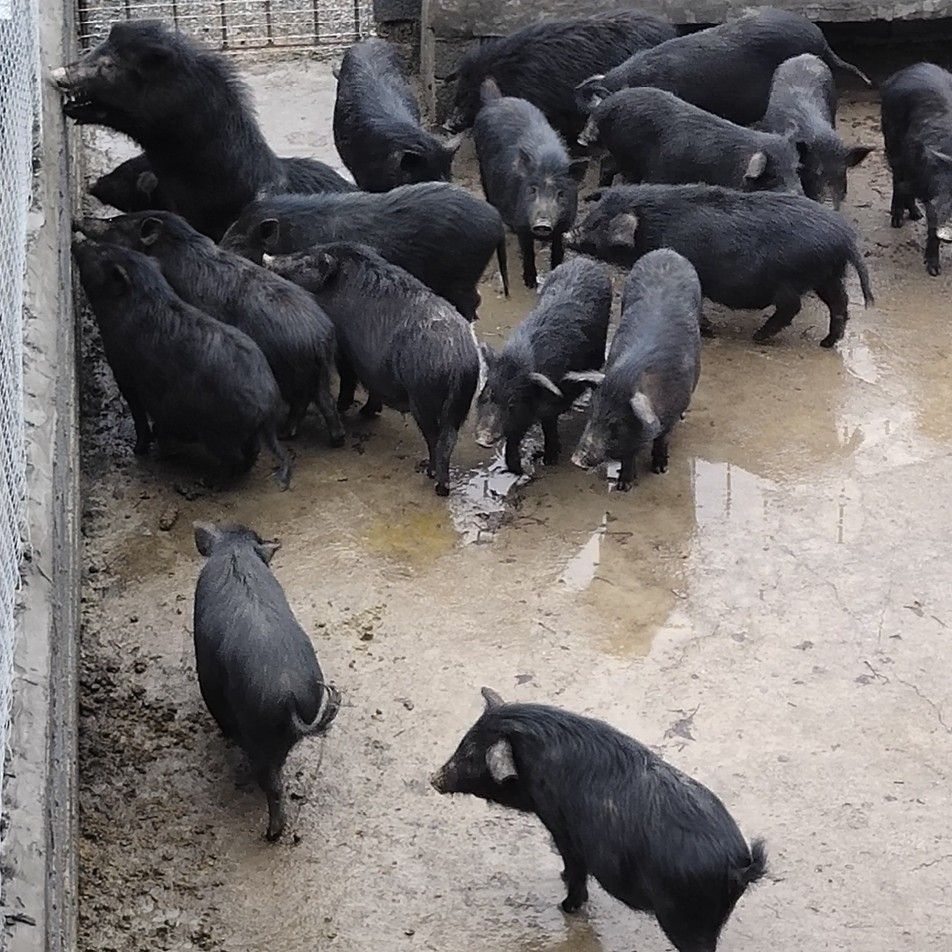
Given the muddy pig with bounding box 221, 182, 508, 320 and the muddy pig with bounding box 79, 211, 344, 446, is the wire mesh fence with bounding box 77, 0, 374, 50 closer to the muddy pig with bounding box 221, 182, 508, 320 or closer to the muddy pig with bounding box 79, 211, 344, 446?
the muddy pig with bounding box 221, 182, 508, 320

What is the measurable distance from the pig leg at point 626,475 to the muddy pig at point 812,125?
2249 mm

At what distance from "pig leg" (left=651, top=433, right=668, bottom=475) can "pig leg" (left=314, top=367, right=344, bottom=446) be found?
1169 millimetres

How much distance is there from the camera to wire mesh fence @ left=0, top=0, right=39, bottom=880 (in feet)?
11.3

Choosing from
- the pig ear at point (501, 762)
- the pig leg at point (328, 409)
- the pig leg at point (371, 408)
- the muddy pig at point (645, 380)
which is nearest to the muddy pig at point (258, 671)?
the pig ear at point (501, 762)

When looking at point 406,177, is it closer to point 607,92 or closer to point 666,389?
point 607,92

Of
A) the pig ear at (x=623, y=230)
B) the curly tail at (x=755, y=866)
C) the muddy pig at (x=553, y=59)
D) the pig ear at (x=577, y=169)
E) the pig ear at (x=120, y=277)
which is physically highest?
the muddy pig at (x=553, y=59)

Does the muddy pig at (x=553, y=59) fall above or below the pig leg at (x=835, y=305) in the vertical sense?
above

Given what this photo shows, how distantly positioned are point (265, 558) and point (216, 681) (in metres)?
0.47

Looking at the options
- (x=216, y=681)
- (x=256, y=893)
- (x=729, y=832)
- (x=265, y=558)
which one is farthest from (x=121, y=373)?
(x=729, y=832)


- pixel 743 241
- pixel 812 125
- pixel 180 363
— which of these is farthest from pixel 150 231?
pixel 812 125

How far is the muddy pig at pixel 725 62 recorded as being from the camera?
771 centimetres

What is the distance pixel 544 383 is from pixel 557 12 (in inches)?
138

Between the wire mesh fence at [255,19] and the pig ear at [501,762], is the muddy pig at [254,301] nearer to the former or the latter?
the pig ear at [501,762]

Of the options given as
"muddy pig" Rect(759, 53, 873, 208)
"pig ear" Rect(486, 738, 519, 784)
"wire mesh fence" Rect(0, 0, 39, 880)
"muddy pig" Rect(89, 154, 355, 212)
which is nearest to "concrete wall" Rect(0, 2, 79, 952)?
"wire mesh fence" Rect(0, 0, 39, 880)
